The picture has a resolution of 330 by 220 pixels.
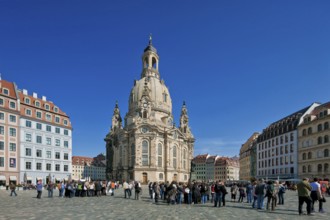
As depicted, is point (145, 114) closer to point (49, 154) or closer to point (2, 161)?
point (49, 154)

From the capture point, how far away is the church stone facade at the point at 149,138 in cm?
9350

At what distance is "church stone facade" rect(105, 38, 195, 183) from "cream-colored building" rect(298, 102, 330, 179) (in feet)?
125

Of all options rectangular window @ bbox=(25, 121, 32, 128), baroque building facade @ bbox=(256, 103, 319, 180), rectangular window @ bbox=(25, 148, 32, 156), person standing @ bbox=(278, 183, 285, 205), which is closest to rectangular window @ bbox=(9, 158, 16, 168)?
rectangular window @ bbox=(25, 148, 32, 156)

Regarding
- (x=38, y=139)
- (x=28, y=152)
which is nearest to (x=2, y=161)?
(x=28, y=152)

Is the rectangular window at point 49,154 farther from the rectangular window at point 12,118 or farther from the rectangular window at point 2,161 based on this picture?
the rectangular window at point 2,161

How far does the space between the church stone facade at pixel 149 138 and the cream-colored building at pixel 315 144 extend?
3809 cm

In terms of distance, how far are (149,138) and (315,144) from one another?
145ft

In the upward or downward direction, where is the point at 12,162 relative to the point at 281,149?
downward

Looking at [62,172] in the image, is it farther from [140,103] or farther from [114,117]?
[114,117]

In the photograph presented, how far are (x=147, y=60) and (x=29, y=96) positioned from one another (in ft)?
183

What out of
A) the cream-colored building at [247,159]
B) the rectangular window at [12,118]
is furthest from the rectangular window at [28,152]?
the cream-colored building at [247,159]

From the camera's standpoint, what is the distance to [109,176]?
106m

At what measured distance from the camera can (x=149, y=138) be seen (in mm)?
94375

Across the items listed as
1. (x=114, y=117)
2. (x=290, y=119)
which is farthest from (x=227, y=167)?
(x=290, y=119)
